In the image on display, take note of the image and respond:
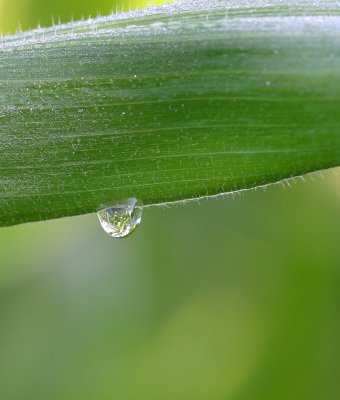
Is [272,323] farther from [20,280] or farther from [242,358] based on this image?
[20,280]

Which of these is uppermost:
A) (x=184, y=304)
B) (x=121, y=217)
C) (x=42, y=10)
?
(x=42, y=10)

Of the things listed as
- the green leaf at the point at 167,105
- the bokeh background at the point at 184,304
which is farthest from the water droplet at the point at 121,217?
the bokeh background at the point at 184,304

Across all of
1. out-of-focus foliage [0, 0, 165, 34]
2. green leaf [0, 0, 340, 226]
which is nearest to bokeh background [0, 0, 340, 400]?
out-of-focus foliage [0, 0, 165, 34]

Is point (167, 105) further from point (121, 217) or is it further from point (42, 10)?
point (42, 10)

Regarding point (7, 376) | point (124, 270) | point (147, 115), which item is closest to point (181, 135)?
point (147, 115)

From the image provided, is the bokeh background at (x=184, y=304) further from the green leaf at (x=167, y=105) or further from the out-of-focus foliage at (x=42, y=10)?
the green leaf at (x=167, y=105)

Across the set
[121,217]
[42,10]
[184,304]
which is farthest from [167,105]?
[42,10]
